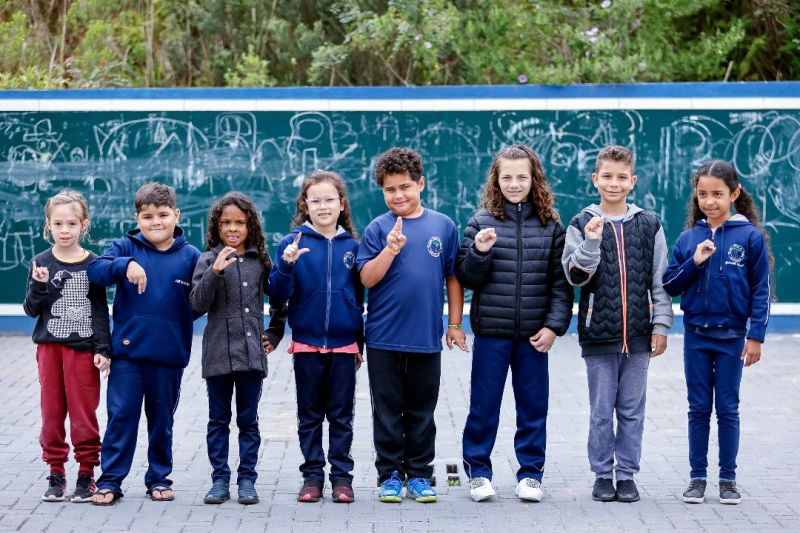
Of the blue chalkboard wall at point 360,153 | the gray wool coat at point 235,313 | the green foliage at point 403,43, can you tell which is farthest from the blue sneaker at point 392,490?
the green foliage at point 403,43

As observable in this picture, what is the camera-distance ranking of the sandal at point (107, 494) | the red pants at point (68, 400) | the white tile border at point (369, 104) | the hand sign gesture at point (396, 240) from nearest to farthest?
the hand sign gesture at point (396, 240) < the sandal at point (107, 494) < the red pants at point (68, 400) < the white tile border at point (369, 104)

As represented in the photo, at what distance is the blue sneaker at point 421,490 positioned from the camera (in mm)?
6094

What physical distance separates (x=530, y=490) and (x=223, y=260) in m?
1.87

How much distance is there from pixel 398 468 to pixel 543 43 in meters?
7.53

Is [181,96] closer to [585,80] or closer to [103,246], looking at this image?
[103,246]

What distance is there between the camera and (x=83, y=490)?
605 cm

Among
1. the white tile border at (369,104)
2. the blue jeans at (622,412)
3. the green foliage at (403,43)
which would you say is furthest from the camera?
the green foliage at (403,43)

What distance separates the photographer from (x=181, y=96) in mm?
11312

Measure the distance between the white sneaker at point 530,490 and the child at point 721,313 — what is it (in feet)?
2.35

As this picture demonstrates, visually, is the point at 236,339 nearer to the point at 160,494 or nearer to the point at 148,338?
the point at 148,338

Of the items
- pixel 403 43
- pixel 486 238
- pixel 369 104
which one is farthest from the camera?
pixel 403 43

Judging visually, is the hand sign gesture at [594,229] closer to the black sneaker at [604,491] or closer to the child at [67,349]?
the black sneaker at [604,491]

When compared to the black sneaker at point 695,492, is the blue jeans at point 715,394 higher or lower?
higher

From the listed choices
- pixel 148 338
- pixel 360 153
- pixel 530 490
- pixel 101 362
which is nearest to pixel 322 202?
pixel 148 338
